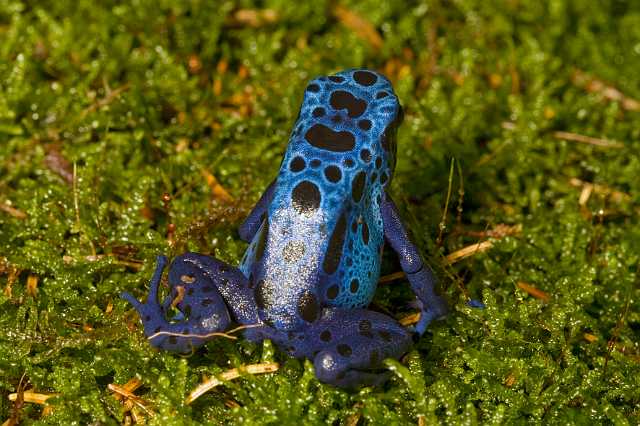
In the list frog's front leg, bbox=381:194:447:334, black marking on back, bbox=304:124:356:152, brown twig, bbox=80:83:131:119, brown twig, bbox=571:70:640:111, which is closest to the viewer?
black marking on back, bbox=304:124:356:152

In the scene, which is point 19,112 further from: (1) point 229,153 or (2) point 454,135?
(2) point 454,135

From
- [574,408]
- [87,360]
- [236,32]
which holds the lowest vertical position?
[574,408]

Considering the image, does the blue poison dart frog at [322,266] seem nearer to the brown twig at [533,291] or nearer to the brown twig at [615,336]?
the brown twig at [533,291]

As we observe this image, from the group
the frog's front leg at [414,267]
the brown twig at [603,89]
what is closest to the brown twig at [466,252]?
the frog's front leg at [414,267]

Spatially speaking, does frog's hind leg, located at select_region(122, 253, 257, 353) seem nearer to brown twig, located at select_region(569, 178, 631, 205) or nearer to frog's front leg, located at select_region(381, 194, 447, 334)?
frog's front leg, located at select_region(381, 194, 447, 334)

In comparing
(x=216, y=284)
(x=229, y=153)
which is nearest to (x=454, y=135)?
(x=229, y=153)

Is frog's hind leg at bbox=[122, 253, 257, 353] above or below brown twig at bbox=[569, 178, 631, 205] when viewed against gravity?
above

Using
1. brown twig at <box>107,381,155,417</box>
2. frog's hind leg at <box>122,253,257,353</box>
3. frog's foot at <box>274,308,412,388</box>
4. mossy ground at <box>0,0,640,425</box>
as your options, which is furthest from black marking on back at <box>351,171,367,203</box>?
brown twig at <box>107,381,155,417</box>
